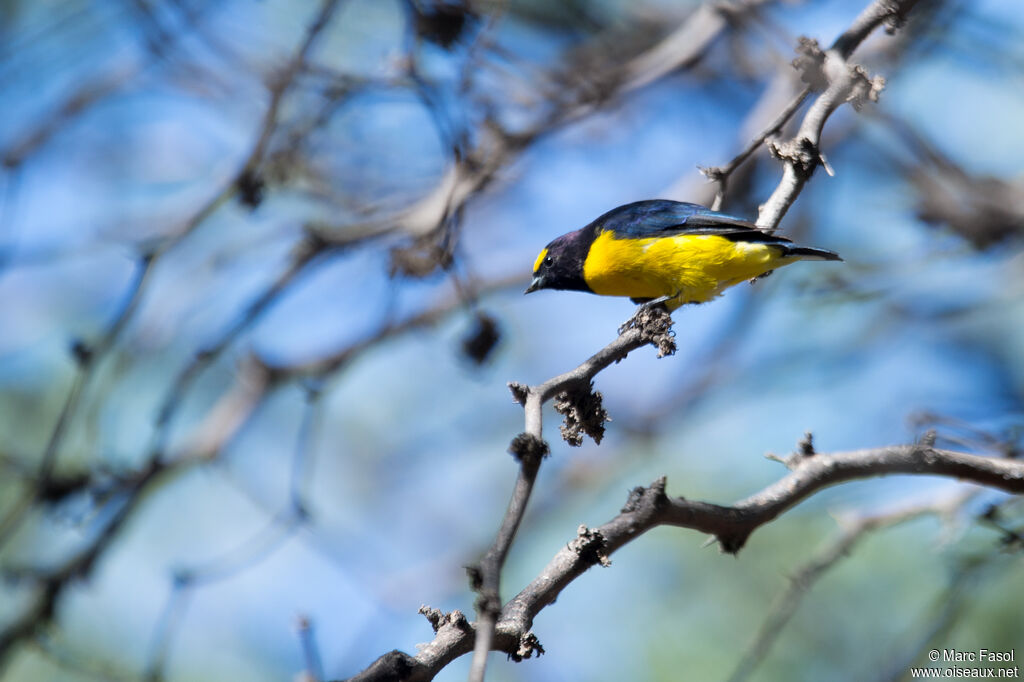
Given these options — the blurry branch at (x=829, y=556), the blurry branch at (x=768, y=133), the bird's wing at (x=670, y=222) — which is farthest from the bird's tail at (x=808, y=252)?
the blurry branch at (x=829, y=556)

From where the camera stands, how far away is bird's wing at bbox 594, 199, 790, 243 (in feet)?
12.6

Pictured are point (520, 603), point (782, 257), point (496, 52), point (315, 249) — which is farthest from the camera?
point (496, 52)

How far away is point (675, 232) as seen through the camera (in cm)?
423

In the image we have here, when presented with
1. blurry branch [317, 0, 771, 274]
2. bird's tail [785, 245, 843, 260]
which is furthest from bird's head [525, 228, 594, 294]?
bird's tail [785, 245, 843, 260]

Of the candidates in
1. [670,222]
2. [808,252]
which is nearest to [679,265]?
[670,222]

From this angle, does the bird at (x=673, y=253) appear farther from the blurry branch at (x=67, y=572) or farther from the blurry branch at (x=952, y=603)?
the blurry branch at (x=67, y=572)

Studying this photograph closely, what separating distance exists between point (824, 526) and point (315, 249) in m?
4.64

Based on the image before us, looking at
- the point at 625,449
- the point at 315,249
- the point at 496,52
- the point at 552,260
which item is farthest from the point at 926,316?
the point at 315,249

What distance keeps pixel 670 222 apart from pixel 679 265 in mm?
267

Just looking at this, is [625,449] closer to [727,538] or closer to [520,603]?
[727,538]

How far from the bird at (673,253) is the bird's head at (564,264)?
1 centimetres

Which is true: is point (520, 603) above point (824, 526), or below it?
below

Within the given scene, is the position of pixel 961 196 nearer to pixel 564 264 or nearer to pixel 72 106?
pixel 564 264

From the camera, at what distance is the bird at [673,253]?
12.9 ft
